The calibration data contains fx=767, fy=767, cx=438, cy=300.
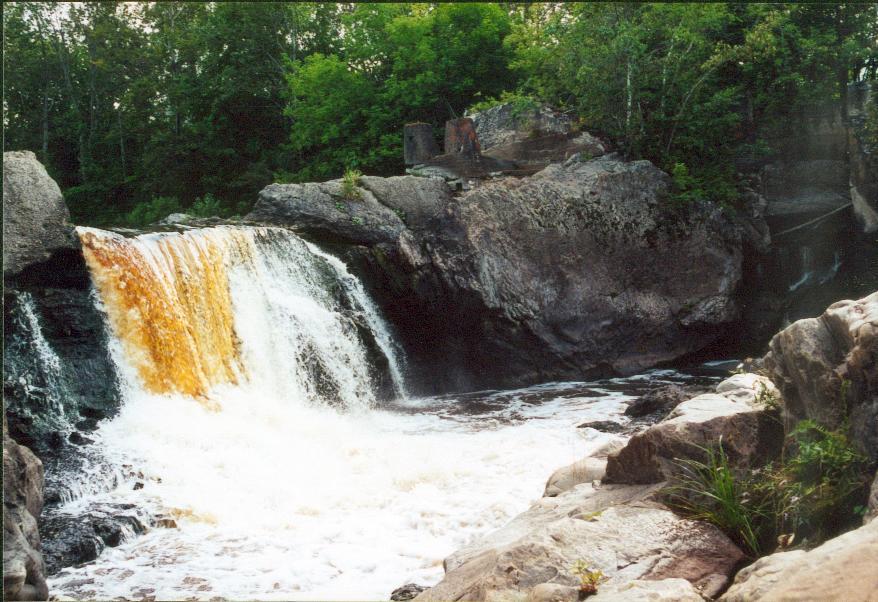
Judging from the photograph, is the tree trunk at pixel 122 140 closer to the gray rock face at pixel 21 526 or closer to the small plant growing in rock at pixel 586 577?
the gray rock face at pixel 21 526

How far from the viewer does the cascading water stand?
5496 millimetres

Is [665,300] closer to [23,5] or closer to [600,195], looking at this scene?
[600,195]

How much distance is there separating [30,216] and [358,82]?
1192 centimetres

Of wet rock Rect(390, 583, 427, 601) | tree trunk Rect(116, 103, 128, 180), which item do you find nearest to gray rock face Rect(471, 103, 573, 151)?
wet rock Rect(390, 583, 427, 601)

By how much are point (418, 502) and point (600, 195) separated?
8.24 meters

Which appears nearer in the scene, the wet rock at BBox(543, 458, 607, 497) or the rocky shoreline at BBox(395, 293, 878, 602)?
the rocky shoreline at BBox(395, 293, 878, 602)

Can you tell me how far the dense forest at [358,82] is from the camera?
14.4 metres

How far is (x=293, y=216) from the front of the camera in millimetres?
12000

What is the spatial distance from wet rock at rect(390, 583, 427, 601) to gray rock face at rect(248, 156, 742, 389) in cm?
749

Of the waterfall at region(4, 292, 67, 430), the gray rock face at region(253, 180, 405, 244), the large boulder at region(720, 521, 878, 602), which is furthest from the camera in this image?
the gray rock face at region(253, 180, 405, 244)

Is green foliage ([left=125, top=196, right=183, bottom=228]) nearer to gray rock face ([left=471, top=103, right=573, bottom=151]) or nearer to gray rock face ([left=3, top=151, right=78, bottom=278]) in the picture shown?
gray rock face ([left=471, top=103, right=573, bottom=151])

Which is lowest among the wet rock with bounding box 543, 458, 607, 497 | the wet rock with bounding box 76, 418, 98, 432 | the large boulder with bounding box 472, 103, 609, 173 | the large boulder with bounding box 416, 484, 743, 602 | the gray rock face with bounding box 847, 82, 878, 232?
the wet rock with bounding box 543, 458, 607, 497

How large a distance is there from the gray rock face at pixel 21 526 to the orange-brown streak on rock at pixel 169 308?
3.86 metres

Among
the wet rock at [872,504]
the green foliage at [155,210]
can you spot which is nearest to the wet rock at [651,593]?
the wet rock at [872,504]
